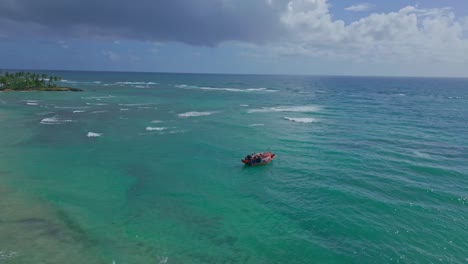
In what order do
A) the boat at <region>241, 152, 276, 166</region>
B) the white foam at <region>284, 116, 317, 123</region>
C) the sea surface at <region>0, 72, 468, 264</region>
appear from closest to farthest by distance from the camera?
the sea surface at <region>0, 72, 468, 264</region> → the boat at <region>241, 152, 276, 166</region> → the white foam at <region>284, 116, 317, 123</region>

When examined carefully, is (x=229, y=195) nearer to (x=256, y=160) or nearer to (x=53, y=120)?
(x=256, y=160)

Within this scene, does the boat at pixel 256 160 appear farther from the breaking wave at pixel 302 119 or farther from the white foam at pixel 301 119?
the white foam at pixel 301 119

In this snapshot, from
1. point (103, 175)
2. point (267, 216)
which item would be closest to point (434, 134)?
point (267, 216)

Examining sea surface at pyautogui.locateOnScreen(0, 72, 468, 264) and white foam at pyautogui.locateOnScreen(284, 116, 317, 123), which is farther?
white foam at pyautogui.locateOnScreen(284, 116, 317, 123)

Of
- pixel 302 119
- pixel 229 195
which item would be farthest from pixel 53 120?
pixel 302 119

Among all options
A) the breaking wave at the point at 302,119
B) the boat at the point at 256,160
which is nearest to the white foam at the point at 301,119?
the breaking wave at the point at 302,119

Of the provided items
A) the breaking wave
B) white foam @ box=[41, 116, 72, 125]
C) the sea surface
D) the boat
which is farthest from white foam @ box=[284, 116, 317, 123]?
white foam @ box=[41, 116, 72, 125]

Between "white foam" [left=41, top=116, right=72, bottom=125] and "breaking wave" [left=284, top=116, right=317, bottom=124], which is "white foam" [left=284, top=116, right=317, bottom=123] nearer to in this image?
"breaking wave" [left=284, top=116, right=317, bottom=124]

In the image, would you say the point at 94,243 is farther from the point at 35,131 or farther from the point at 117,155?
the point at 35,131
